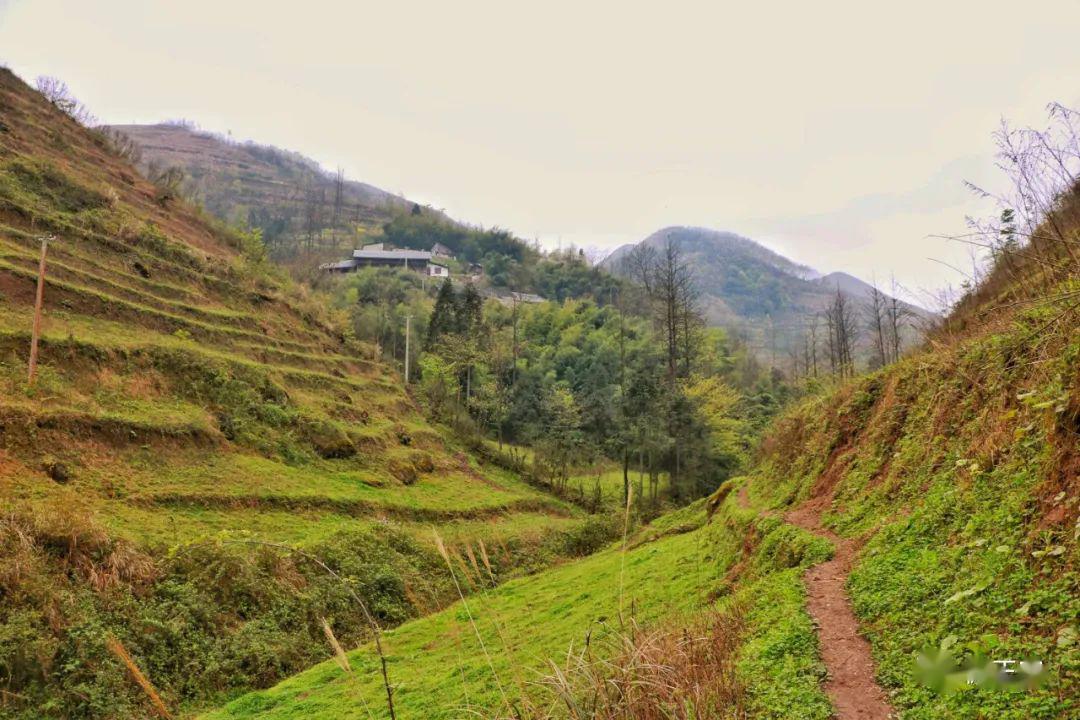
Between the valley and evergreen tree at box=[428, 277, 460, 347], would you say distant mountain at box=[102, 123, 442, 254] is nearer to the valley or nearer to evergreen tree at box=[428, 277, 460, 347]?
evergreen tree at box=[428, 277, 460, 347]

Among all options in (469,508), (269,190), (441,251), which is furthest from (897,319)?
(269,190)

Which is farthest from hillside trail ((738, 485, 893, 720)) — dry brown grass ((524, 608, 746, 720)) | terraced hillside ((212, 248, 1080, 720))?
dry brown grass ((524, 608, 746, 720))

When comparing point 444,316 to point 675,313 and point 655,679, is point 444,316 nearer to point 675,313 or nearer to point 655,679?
point 675,313

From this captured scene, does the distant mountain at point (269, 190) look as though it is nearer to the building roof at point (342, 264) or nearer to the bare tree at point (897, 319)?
the building roof at point (342, 264)

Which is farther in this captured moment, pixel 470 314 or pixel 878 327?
pixel 470 314

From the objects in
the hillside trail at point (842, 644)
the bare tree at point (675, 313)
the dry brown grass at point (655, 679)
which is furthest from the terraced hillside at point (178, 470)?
the bare tree at point (675, 313)

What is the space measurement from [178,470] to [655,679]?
19.8 m

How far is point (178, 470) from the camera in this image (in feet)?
60.8

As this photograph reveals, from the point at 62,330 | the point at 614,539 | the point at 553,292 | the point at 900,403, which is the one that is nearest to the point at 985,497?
the point at 900,403

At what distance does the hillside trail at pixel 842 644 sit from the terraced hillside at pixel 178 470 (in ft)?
8.61

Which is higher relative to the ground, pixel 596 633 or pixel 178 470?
pixel 596 633

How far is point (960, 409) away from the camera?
6.95 meters

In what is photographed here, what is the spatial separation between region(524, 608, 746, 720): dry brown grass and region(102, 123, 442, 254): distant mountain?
93199mm

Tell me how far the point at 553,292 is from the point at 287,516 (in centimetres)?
7650
